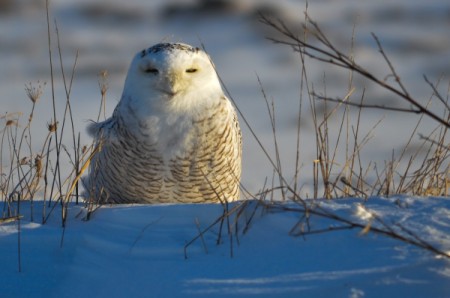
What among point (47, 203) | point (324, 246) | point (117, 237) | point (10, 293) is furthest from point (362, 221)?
point (47, 203)

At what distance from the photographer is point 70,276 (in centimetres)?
296

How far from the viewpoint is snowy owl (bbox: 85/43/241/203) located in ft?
14.5

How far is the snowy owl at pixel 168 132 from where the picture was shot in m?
4.43

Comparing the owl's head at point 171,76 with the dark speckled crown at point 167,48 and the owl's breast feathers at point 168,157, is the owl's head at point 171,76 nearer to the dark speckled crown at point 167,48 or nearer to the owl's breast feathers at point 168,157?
the dark speckled crown at point 167,48

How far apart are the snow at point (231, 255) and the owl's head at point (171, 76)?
1071 millimetres

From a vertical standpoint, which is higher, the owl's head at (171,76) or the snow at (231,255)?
the owl's head at (171,76)

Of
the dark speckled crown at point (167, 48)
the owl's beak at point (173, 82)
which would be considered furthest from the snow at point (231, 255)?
the dark speckled crown at point (167, 48)

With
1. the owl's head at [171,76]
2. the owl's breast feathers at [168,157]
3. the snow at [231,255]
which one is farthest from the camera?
the owl's breast feathers at [168,157]

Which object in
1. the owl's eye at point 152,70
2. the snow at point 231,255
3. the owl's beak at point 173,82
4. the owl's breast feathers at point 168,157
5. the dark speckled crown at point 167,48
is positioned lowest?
the snow at point 231,255

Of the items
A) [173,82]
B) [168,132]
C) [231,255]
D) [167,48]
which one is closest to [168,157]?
[168,132]

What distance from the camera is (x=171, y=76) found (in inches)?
171

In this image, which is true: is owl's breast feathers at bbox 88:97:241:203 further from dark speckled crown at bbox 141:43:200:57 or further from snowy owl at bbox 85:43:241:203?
dark speckled crown at bbox 141:43:200:57

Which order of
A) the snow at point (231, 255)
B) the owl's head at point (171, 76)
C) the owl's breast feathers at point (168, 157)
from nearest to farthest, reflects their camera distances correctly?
the snow at point (231, 255)
the owl's head at point (171, 76)
the owl's breast feathers at point (168, 157)

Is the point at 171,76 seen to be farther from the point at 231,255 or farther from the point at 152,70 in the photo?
the point at 231,255
